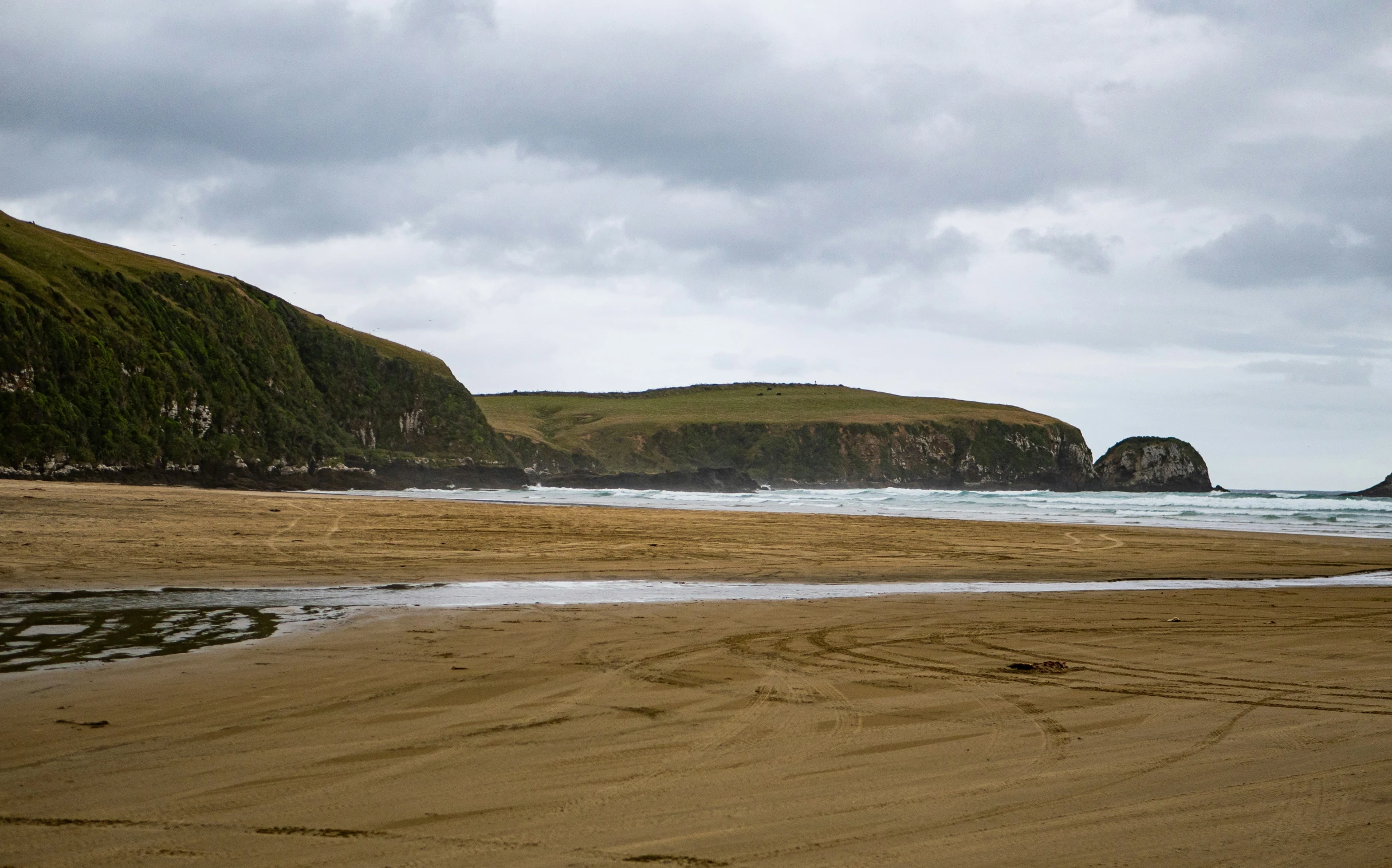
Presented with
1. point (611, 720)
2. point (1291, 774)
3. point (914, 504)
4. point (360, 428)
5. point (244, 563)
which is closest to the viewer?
point (1291, 774)

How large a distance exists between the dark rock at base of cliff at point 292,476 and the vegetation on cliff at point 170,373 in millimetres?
738

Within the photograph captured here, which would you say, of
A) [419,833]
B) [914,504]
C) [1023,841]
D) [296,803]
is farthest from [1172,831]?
[914,504]

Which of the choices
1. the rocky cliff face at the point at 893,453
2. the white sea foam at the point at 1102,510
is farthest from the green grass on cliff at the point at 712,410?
the white sea foam at the point at 1102,510

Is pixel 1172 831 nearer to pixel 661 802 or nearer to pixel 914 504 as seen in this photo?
pixel 661 802

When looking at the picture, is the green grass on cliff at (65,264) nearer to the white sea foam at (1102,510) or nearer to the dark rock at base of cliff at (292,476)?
the dark rock at base of cliff at (292,476)

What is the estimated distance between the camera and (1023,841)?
154 inches

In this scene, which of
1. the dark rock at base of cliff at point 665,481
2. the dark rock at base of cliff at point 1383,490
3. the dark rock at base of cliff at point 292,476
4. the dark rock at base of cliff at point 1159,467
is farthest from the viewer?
the dark rock at base of cliff at point 1159,467

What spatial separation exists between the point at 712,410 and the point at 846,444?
2756cm

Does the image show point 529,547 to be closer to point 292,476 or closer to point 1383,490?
point 292,476

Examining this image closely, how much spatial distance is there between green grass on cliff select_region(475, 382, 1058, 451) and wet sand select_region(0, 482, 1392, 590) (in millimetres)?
97186

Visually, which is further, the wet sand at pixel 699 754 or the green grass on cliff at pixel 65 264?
the green grass on cliff at pixel 65 264

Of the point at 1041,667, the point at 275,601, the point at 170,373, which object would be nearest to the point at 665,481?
the point at 170,373

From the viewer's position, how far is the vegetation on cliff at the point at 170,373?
156ft

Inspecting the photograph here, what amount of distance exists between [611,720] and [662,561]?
12750 mm
